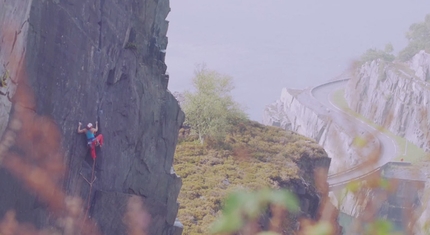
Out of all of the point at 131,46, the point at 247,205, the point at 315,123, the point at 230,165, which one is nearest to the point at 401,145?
the point at 315,123

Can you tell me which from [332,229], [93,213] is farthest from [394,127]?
[93,213]

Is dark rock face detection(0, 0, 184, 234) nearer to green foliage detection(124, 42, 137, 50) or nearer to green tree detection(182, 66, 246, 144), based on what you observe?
green foliage detection(124, 42, 137, 50)

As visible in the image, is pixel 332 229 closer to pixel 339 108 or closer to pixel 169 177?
pixel 169 177

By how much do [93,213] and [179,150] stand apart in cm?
1586

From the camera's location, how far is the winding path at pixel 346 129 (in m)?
42.1

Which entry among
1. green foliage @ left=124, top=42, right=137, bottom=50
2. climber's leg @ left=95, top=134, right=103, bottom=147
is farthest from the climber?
green foliage @ left=124, top=42, right=137, bottom=50

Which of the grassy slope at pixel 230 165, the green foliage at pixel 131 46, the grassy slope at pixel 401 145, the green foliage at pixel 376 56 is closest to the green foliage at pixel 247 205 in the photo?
the grassy slope at pixel 230 165

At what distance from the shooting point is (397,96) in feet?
180

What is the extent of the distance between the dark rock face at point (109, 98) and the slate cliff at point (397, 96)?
44.8m

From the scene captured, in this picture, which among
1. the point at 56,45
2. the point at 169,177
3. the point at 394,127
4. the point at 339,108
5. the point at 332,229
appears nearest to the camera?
the point at 56,45

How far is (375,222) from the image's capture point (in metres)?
41.9

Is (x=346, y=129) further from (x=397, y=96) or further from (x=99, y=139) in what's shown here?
(x=99, y=139)

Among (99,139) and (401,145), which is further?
(401,145)

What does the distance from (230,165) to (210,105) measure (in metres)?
5.04
